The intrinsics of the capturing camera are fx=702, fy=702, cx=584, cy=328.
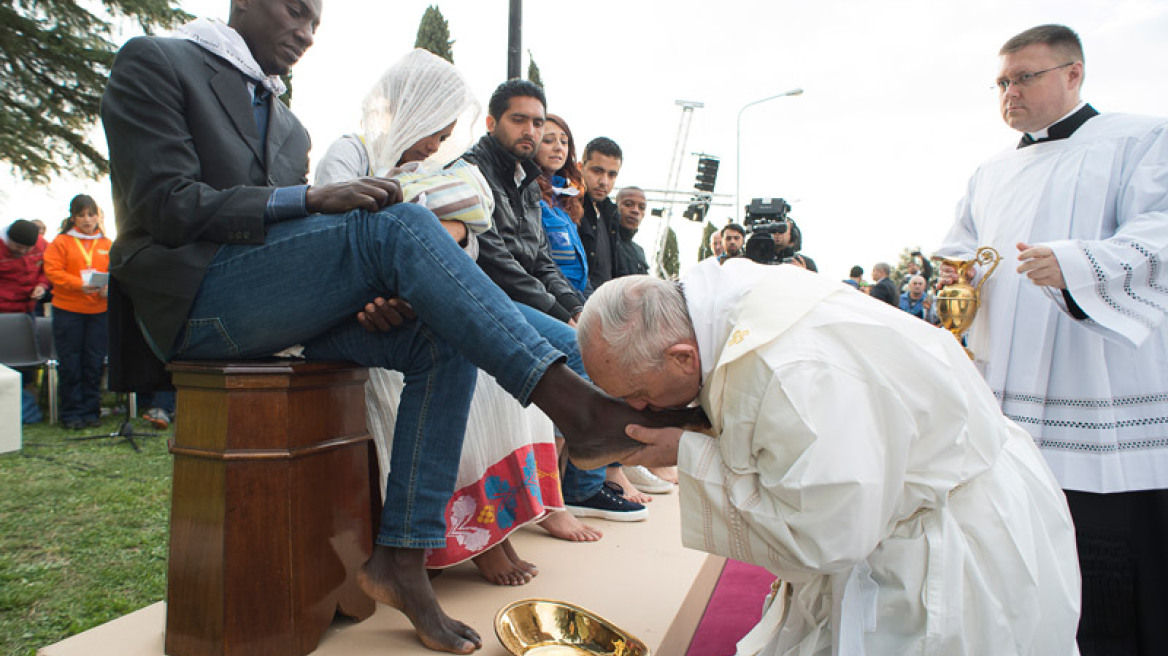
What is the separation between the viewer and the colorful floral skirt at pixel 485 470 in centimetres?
224

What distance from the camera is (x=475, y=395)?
7.97 ft

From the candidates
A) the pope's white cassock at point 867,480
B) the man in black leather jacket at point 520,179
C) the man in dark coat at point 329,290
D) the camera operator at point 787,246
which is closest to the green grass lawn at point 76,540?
the man in dark coat at point 329,290

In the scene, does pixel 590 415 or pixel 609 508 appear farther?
pixel 609 508

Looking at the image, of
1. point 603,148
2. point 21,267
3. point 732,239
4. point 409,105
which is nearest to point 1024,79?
point 409,105

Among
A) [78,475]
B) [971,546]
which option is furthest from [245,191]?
[78,475]

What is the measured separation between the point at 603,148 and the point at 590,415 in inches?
133

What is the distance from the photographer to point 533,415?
2.73 meters

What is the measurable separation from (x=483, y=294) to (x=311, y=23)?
127 centimetres

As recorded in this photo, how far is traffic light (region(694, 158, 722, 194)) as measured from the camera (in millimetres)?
21438

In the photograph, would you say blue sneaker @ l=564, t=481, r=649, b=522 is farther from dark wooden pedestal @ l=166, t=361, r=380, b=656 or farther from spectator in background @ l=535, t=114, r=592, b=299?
dark wooden pedestal @ l=166, t=361, r=380, b=656

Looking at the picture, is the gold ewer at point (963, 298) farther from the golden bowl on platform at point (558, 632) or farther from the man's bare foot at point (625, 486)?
the golden bowl on platform at point (558, 632)

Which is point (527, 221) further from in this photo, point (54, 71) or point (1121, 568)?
point (54, 71)

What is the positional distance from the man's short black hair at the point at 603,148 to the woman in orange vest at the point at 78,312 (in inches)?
164

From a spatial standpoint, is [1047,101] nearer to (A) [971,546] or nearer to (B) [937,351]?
(B) [937,351]
